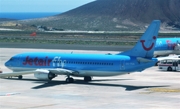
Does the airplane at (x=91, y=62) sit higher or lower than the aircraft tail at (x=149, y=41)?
lower

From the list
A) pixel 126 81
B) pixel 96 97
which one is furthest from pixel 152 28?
pixel 96 97

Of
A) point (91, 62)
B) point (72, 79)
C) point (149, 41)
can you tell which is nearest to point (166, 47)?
point (91, 62)

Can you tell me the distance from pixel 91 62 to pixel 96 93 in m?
8.96

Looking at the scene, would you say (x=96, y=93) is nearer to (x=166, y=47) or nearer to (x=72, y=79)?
(x=72, y=79)

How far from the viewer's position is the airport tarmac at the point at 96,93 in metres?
39.5

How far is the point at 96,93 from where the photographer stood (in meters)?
47.2

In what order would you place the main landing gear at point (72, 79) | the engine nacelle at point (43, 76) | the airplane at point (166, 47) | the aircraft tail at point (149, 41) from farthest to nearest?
1. the airplane at point (166, 47)
2. the engine nacelle at point (43, 76)
3. the main landing gear at point (72, 79)
4. the aircraft tail at point (149, 41)

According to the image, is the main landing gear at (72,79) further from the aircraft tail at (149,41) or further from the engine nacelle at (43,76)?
the aircraft tail at (149,41)

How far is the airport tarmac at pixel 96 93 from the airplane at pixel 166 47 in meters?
20.9

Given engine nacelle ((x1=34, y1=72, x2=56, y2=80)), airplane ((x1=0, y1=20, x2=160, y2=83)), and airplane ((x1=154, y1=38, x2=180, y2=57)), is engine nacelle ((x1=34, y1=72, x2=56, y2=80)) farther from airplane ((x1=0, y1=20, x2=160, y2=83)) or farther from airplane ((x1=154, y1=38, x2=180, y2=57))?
airplane ((x1=154, y1=38, x2=180, y2=57))

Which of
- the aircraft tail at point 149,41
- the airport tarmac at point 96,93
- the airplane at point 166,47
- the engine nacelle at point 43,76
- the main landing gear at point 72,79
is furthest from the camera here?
the airplane at point 166,47

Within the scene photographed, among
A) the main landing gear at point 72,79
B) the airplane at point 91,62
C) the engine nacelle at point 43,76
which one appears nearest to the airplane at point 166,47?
the airplane at point 91,62

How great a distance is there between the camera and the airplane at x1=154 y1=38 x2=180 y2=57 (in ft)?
278

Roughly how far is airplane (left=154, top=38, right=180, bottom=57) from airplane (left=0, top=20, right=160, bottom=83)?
28.1 metres
